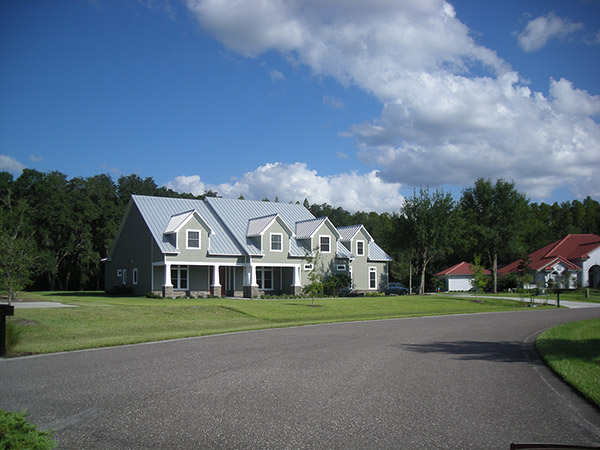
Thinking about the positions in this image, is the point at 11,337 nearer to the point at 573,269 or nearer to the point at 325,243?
the point at 325,243

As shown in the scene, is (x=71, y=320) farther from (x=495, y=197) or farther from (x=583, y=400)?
(x=495, y=197)

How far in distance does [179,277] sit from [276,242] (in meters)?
7.90

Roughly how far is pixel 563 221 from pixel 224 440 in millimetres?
109727

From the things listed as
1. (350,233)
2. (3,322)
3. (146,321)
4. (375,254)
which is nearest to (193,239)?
(350,233)

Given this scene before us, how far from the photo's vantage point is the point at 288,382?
29.8 ft

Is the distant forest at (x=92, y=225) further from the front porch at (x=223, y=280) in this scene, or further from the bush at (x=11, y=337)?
the bush at (x=11, y=337)

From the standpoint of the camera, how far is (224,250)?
3991 cm

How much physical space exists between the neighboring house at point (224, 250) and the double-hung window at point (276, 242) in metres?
0.08

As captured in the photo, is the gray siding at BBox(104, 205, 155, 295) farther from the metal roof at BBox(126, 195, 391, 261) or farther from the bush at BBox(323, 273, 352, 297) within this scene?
the bush at BBox(323, 273, 352, 297)

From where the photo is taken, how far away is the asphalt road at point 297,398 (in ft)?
20.2

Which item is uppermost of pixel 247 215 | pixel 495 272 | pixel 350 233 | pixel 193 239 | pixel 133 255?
pixel 247 215

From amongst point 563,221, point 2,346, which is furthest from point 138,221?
point 563,221

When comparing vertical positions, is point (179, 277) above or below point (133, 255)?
below

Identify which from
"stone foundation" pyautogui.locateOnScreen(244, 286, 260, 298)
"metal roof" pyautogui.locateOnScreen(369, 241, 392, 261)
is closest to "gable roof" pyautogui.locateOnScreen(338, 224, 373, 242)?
"metal roof" pyautogui.locateOnScreen(369, 241, 392, 261)
